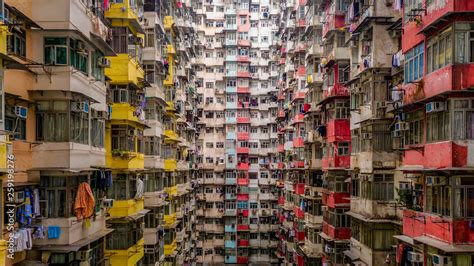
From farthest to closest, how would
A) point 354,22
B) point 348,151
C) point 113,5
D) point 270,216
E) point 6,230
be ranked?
1. point 270,216
2. point 348,151
3. point 354,22
4. point 113,5
5. point 6,230

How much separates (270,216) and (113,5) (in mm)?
41758

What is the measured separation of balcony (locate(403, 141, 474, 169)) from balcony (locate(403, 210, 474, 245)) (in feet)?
5.16

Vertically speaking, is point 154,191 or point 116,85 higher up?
point 116,85

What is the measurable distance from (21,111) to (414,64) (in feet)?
41.7

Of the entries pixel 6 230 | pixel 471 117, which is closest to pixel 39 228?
pixel 6 230

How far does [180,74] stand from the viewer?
1688 inches

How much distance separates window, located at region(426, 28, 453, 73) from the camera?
49.4 ft

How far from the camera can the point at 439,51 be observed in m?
15.8

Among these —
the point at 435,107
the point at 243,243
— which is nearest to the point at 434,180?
the point at 435,107

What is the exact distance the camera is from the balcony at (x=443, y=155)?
48.0 feet

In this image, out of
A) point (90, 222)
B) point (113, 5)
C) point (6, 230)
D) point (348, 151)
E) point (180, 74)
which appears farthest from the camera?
point (180, 74)

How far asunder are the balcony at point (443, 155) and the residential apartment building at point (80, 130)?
1098 centimetres

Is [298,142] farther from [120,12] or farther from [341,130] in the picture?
[120,12]

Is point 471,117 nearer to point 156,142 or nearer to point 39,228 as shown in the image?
point 39,228
